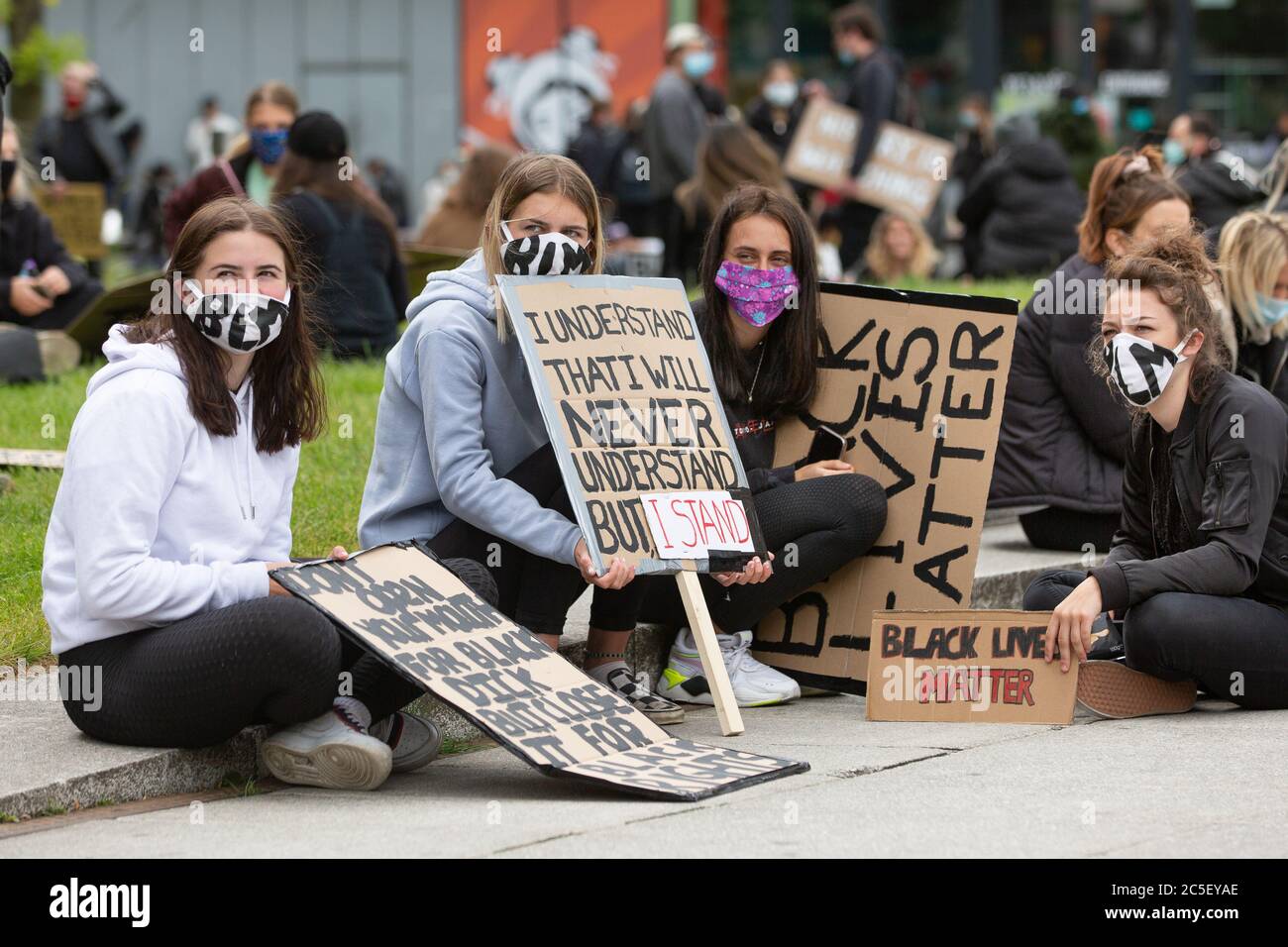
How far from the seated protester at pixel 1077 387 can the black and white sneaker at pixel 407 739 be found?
265cm

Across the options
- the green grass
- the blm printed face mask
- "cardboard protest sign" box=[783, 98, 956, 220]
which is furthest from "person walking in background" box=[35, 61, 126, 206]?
the blm printed face mask

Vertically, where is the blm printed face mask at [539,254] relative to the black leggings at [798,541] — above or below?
above

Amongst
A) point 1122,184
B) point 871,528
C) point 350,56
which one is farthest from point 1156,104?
point 871,528

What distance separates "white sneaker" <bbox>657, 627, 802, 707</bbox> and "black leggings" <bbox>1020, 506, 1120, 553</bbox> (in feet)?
5.47

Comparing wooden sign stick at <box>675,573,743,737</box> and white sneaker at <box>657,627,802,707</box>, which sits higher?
wooden sign stick at <box>675,573,743,737</box>

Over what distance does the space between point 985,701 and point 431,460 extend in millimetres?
1593

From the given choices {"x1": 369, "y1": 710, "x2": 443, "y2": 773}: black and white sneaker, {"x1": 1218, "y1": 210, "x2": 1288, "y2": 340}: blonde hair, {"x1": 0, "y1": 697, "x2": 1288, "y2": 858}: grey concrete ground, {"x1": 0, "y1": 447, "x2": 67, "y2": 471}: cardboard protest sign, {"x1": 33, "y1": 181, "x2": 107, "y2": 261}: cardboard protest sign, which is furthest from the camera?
{"x1": 33, "y1": 181, "x2": 107, "y2": 261}: cardboard protest sign

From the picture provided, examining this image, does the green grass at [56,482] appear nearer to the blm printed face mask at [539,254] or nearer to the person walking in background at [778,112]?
the blm printed face mask at [539,254]

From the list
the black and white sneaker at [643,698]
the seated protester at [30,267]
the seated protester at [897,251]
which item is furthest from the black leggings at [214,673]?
the seated protester at [897,251]

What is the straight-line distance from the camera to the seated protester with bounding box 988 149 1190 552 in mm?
6586

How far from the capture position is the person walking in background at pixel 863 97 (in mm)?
12789

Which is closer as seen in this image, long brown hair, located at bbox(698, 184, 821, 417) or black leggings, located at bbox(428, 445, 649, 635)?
black leggings, located at bbox(428, 445, 649, 635)

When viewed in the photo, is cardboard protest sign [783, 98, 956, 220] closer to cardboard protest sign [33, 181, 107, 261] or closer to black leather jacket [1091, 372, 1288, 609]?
cardboard protest sign [33, 181, 107, 261]

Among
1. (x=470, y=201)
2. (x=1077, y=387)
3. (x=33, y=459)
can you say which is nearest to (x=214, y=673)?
(x=33, y=459)
